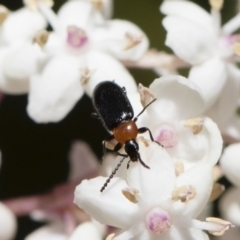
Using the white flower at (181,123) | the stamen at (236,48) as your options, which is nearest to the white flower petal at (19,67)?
the white flower at (181,123)

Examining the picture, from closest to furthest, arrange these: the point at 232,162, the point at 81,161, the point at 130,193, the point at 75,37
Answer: the point at 130,193, the point at 232,162, the point at 75,37, the point at 81,161

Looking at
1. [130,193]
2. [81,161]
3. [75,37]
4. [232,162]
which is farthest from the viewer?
[81,161]

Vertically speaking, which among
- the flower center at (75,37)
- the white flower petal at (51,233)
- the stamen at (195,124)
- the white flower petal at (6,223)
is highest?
the flower center at (75,37)

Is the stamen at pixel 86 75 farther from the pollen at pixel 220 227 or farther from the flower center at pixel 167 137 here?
the pollen at pixel 220 227

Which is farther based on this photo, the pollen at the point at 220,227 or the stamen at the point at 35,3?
the stamen at the point at 35,3

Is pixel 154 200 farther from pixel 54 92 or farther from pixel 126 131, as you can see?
pixel 54 92

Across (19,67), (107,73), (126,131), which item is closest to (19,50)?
(19,67)
